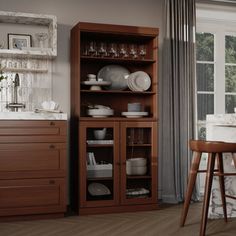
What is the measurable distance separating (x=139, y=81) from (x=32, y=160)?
1.44 meters

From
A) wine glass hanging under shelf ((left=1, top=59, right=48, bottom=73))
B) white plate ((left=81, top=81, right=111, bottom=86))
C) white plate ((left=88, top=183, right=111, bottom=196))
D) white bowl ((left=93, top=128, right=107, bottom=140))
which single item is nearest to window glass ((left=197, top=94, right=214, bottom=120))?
white plate ((left=81, top=81, right=111, bottom=86))

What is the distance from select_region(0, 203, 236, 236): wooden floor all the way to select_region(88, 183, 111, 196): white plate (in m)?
0.25

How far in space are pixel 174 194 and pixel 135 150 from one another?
0.77m

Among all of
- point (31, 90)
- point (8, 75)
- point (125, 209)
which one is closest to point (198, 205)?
point (125, 209)

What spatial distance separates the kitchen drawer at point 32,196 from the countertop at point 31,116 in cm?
57

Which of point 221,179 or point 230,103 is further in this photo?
point 230,103

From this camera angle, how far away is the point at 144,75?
4.41 metres

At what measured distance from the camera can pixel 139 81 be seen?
4.40 meters

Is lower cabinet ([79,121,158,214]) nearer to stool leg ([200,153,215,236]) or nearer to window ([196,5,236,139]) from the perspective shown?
stool leg ([200,153,215,236])

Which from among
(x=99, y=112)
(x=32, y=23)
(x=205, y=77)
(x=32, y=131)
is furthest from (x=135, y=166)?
(x=32, y=23)

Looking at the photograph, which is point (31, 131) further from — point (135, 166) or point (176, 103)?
point (176, 103)

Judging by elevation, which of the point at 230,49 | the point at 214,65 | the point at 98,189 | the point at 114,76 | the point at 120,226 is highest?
the point at 230,49

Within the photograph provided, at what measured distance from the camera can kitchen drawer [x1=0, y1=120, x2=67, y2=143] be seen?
3682mm

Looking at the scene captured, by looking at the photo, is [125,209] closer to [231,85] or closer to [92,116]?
[92,116]
